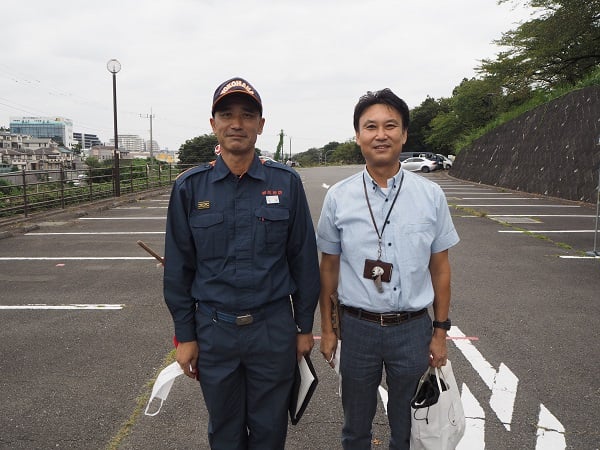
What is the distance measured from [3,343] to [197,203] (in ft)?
10.1

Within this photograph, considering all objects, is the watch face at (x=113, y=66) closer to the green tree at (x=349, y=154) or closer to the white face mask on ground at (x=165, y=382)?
the white face mask on ground at (x=165, y=382)

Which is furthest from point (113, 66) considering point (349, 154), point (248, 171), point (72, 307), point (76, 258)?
point (349, 154)

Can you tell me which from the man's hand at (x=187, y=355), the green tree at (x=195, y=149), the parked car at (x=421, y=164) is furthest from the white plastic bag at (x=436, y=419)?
the green tree at (x=195, y=149)

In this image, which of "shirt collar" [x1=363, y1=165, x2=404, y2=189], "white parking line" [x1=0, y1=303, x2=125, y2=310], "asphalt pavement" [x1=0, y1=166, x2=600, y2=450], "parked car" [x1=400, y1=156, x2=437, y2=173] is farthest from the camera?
"parked car" [x1=400, y1=156, x2=437, y2=173]

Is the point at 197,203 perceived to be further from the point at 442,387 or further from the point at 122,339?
the point at 122,339

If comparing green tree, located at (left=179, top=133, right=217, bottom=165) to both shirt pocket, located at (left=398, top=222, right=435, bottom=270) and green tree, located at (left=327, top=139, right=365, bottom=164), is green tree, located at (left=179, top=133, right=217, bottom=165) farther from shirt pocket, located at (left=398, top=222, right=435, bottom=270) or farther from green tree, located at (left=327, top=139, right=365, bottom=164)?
shirt pocket, located at (left=398, top=222, right=435, bottom=270)

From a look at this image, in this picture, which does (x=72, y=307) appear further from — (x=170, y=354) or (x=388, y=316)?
(x=388, y=316)

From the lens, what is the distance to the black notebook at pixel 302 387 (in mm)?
2076

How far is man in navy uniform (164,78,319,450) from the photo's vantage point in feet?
6.32

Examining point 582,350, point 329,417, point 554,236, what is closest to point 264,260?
point 329,417

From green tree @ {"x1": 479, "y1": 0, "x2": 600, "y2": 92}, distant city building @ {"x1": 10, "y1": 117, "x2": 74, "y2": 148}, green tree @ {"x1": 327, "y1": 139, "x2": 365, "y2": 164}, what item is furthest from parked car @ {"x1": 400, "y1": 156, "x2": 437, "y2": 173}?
distant city building @ {"x1": 10, "y1": 117, "x2": 74, "y2": 148}

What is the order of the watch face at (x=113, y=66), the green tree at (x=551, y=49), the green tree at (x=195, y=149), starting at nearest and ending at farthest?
the watch face at (x=113, y=66)
the green tree at (x=551, y=49)
the green tree at (x=195, y=149)

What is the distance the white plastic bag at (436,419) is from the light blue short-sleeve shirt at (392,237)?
0.35 meters

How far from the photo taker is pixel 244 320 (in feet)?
6.25
